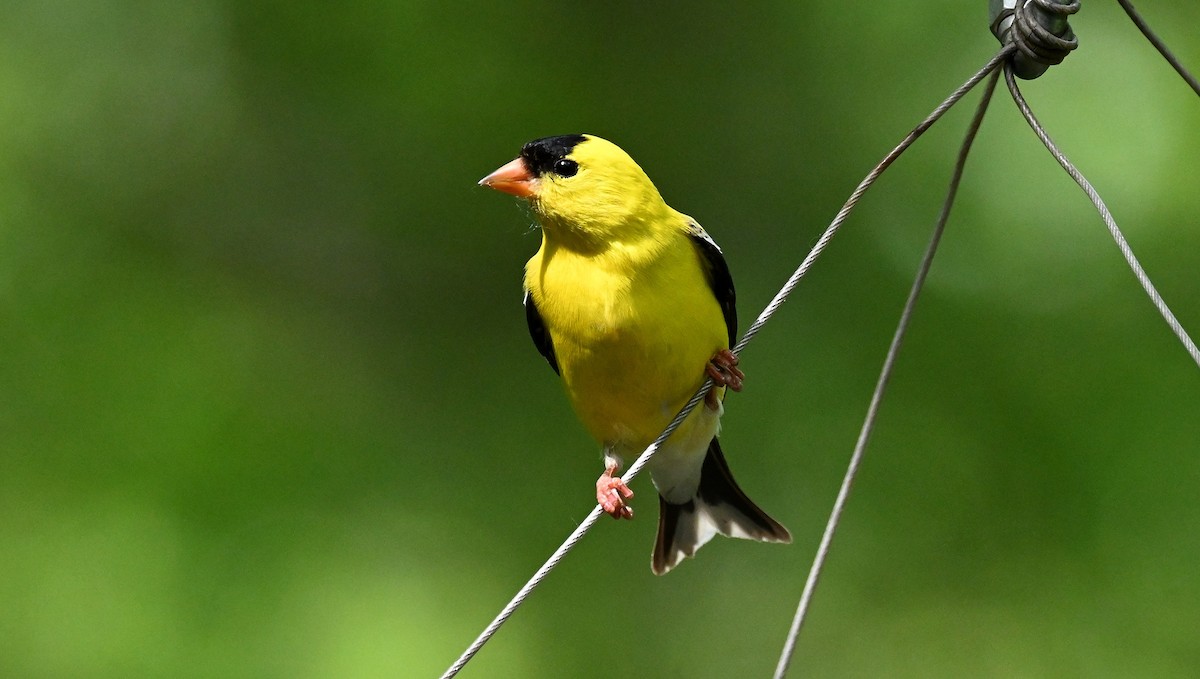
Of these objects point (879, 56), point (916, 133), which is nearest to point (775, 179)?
point (879, 56)

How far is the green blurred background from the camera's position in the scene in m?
6.42

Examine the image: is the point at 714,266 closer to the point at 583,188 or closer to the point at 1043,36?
the point at 583,188

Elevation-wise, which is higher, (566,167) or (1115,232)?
(1115,232)

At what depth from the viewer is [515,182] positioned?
3160mm

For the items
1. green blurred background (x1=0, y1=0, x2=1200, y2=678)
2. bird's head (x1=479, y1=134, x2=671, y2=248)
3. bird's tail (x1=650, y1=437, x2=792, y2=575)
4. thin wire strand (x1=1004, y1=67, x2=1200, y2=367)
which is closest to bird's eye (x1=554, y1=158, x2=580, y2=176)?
bird's head (x1=479, y1=134, x2=671, y2=248)

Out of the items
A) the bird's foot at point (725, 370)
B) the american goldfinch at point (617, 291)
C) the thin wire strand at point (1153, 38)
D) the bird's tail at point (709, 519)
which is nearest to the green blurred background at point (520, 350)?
the bird's tail at point (709, 519)

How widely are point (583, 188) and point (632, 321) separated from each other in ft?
1.26

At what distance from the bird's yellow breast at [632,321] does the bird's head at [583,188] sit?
0.06 meters

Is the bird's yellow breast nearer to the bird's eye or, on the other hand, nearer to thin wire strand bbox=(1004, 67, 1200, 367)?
the bird's eye

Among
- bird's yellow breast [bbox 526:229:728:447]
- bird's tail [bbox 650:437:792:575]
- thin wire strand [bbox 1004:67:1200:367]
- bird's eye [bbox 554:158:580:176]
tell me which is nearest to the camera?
thin wire strand [bbox 1004:67:1200:367]

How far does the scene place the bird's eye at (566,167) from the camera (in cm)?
314

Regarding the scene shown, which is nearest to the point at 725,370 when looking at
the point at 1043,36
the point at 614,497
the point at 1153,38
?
the point at 614,497

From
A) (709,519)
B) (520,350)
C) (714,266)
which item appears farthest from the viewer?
(520,350)

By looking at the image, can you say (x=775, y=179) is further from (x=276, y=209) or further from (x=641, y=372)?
(x=641, y=372)
